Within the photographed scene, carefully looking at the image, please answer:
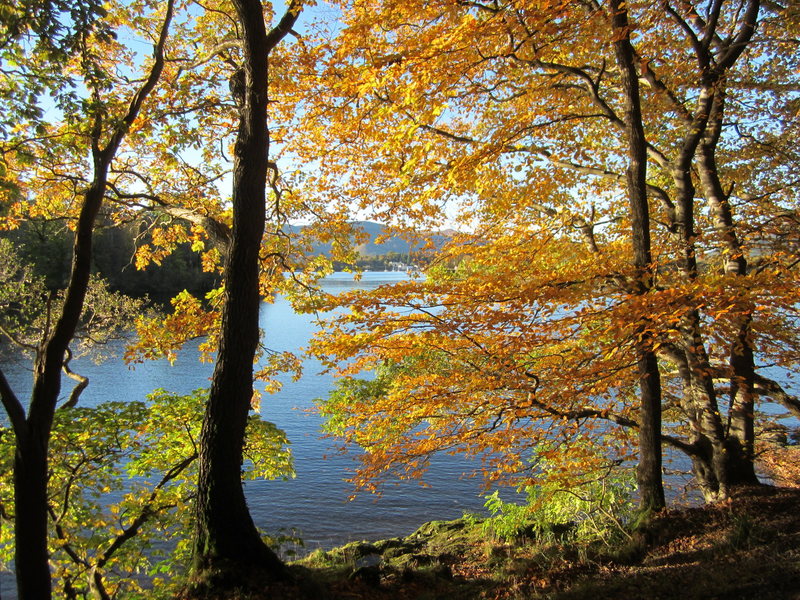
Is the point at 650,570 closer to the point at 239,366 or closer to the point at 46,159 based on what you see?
the point at 239,366

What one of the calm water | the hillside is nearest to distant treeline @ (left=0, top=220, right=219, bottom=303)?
the calm water

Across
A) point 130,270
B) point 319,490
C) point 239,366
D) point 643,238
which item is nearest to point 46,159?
point 239,366

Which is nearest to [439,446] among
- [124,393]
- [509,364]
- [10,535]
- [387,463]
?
[387,463]

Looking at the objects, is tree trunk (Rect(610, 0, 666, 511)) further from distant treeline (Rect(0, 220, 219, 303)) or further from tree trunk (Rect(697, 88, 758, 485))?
distant treeline (Rect(0, 220, 219, 303))

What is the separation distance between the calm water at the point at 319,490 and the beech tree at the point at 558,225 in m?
4.66

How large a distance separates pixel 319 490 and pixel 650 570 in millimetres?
13192

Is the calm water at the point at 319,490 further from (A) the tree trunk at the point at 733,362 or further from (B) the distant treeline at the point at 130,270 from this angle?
(B) the distant treeline at the point at 130,270

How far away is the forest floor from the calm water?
5.63m

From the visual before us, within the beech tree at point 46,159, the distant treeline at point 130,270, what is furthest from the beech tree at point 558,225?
the distant treeline at point 130,270

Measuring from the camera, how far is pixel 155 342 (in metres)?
7.41

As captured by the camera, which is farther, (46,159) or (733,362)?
(733,362)

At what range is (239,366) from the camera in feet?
17.9

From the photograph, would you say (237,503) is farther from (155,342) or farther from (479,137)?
(479,137)

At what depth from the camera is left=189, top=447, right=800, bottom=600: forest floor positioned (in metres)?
4.34
